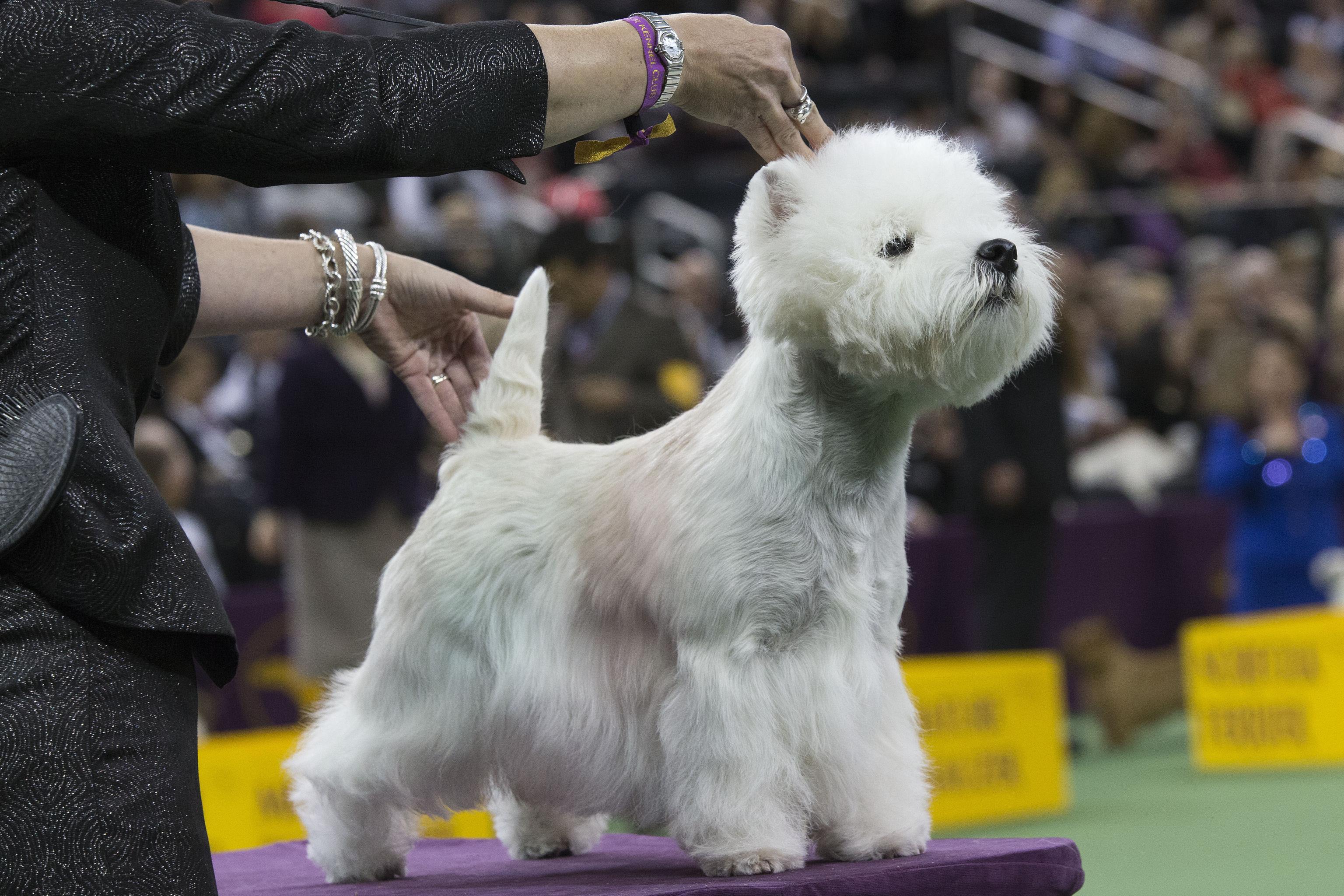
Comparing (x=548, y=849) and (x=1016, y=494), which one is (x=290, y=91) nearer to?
(x=548, y=849)

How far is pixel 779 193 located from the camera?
1842 mm

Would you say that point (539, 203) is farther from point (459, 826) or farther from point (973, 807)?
point (459, 826)

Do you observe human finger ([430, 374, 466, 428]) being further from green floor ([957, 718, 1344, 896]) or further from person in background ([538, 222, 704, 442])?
person in background ([538, 222, 704, 442])

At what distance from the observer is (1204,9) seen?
43.3ft

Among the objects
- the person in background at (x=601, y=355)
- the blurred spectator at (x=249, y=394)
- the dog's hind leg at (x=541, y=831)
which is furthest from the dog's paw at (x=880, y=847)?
the blurred spectator at (x=249, y=394)

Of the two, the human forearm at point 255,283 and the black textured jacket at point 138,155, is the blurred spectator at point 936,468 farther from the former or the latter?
the black textured jacket at point 138,155

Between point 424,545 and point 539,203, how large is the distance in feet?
21.8

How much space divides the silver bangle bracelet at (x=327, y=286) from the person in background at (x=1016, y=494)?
4.14m

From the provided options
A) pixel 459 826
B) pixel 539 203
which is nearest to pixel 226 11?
pixel 539 203

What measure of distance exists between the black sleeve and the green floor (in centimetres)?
257

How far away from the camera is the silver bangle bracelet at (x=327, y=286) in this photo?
2.04 metres

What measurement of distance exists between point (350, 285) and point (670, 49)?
2.06 feet

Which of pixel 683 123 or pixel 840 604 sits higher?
pixel 683 123

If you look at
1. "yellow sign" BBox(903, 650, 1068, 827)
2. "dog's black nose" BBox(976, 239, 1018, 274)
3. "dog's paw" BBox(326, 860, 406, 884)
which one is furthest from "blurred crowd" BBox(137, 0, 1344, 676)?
"yellow sign" BBox(903, 650, 1068, 827)
